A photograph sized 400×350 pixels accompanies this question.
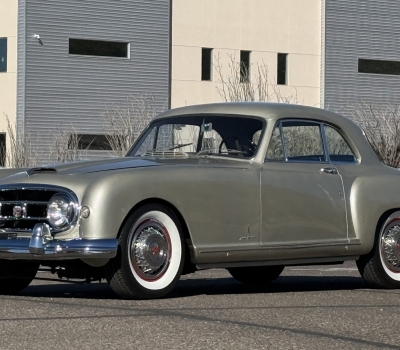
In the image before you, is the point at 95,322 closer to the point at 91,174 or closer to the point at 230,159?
the point at 91,174

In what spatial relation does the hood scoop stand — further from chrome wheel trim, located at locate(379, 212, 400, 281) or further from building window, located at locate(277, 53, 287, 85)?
building window, located at locate(277, 53, 287, 85)

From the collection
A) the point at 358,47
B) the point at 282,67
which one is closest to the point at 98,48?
the point at 282,67

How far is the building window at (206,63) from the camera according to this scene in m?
43.4

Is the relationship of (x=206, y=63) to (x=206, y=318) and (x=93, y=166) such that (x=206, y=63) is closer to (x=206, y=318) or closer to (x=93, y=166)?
(x=93, y=166)

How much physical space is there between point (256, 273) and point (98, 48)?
32.2 metres

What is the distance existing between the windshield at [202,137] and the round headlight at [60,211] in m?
1.46

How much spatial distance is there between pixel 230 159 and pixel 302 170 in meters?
0.64

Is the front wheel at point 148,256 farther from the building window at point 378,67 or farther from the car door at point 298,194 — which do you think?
the building window at point 378,67

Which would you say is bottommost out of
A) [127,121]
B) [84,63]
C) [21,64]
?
[127,121]

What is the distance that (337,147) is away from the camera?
10.0 meters

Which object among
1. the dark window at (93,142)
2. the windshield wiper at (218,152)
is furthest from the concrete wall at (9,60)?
the windshield wiper at (218,152)

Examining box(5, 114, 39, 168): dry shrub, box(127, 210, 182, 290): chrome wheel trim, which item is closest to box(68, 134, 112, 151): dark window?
box(5, 114, 39, 168): dry shrub

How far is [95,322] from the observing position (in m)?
6.84

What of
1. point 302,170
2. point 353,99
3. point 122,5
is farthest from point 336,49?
point 302,170
